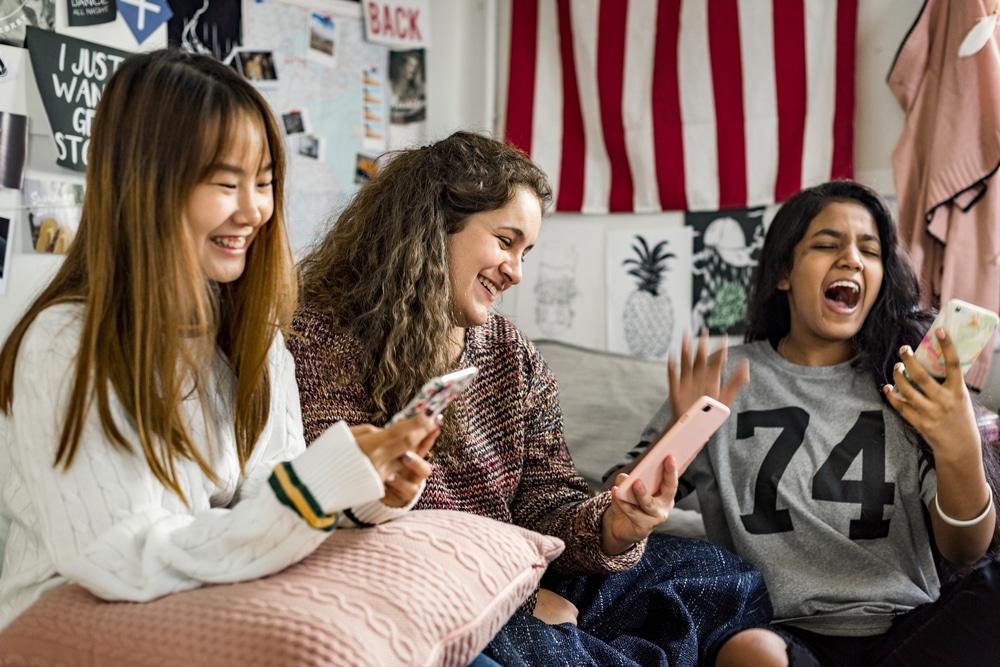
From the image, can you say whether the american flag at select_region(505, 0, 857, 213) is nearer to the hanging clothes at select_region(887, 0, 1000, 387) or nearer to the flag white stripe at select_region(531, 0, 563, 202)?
the flag white stripe at select_region(531, 0, 563, 202)

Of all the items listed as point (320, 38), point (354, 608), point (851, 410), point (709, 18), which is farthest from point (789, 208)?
point (320, 38)

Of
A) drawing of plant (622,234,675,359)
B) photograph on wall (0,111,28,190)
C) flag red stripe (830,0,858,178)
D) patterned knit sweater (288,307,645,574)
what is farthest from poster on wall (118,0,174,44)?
flag red stripe (830,0,858,178)

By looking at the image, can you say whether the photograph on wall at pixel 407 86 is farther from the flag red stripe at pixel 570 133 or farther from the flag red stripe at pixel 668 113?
the flag red stripe at pixel 668 113

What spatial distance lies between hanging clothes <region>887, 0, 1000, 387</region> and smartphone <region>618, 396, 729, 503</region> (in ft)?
2.81

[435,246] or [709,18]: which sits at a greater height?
[709,18]

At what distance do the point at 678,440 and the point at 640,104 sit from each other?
4.85 ft

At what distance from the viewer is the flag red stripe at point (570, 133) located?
8.72ft

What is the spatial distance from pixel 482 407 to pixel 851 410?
0.65m

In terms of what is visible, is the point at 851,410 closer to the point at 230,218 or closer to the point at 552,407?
the point at 552,407

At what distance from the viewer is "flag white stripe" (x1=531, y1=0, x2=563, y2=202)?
269cm

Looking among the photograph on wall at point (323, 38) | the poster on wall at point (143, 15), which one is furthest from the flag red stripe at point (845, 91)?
the poster on wall at point (143, 15)

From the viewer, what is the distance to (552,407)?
1.52 metres

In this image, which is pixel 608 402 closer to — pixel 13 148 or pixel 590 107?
pixel 590 107

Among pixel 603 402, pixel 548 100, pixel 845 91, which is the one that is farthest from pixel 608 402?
pixel 548 100
